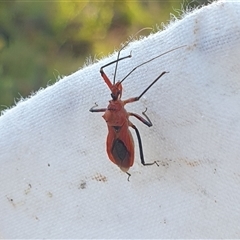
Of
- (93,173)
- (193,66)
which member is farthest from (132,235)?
(193,66)

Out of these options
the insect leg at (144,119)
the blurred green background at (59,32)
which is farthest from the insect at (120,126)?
the blurred green background at (59,32)

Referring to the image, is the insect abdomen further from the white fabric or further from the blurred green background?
the blurred green background

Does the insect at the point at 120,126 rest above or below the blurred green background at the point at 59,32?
above

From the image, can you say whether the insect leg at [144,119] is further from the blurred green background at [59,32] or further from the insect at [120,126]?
the blurred green background at [59,32]

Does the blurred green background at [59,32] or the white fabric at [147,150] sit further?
the blurred green background at [59,32]

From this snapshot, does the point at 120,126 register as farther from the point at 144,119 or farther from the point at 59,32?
the point at 59,32

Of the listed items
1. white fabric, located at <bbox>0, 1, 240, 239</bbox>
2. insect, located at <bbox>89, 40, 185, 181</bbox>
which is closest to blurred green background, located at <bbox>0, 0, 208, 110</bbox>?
white fabric, located at <bbox>0, 1, 240, 239</bbox>

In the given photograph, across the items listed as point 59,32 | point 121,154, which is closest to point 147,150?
point 121,154
